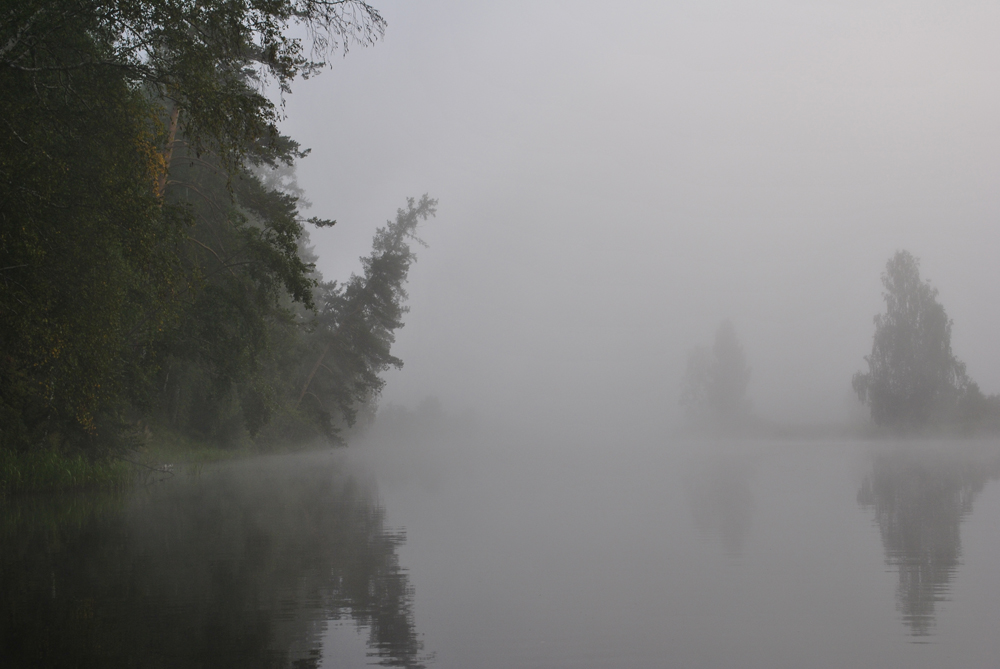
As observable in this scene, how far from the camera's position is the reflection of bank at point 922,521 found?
7.68 m

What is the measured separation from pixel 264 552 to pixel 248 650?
14.9 ft

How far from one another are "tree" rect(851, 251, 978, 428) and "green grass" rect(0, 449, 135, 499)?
5542 centimetres

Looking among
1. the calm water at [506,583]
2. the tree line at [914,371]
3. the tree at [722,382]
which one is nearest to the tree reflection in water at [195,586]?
the calm water at [506,583]

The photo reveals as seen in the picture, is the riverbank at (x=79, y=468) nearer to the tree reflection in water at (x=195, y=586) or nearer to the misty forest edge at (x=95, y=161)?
the misty forest edge at (x=95, y=161)

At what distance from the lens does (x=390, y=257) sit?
47438 mm

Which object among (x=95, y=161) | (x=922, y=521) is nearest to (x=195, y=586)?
(x=95, y=161)

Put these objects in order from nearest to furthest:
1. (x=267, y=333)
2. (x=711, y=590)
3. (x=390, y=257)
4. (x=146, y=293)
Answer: (x=711, y=590) < (x=146, y=293) < (x=267, y=333) < (x=390, y=257)

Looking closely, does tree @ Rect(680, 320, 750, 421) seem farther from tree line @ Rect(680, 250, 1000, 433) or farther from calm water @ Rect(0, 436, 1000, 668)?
calm water @ Rect(0, 436, 1000, 668)

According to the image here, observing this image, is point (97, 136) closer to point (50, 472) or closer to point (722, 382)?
point (50, 472)

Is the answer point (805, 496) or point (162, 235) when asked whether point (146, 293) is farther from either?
point (805, 496)

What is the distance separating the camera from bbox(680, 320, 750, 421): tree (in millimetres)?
92688

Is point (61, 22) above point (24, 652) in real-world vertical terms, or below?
above

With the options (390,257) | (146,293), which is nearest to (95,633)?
(146,293)

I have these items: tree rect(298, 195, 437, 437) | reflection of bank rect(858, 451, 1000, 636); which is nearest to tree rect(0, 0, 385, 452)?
reflection of bank rect(858, 451, 1000, 636)
